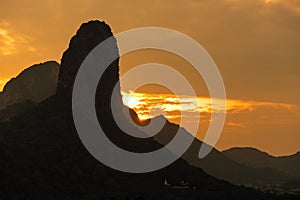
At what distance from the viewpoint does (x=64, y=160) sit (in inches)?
7869

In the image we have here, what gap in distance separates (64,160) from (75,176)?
9765 mm

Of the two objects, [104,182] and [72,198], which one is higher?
[104,182]

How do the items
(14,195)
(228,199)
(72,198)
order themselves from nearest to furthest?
1. (14,195)
2. (72,198)
3. (228,199)

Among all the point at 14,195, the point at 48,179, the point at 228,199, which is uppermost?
the point at 228,199

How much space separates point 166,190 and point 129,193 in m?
18.7

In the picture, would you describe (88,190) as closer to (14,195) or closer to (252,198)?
(14,195)

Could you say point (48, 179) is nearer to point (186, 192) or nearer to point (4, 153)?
point (4, 153)

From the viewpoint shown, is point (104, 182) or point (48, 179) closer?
→ point (48, 179)

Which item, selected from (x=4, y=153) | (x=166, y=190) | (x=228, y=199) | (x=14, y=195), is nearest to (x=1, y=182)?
(x=14, y=195)

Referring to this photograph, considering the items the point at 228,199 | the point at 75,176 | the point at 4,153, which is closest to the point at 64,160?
the point at 75,176

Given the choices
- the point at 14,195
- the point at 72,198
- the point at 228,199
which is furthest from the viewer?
the point at 228,199

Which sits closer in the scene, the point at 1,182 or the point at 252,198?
the point at 1,182

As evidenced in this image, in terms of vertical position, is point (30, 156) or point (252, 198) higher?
point (252, 198)

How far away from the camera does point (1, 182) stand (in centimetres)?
16375
